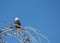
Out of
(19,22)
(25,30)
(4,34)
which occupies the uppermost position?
(19,22)

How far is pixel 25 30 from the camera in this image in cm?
270

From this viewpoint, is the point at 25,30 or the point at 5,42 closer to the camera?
the point at 25,30

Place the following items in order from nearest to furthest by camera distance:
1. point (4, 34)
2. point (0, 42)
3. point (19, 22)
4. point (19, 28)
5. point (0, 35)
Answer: point (4, 34) < point (0, 35) < point (19, 28) < point (0, 42) < point (19, 22)

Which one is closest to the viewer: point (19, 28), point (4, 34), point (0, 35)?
point (4, 34)

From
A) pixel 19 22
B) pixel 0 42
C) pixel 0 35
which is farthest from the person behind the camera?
pixel 19 22

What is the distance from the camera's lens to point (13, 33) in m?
2.70

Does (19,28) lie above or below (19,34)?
above

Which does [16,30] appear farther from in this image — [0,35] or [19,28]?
[0,35]

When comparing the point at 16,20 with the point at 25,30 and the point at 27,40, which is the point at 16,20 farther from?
the point at 25,30

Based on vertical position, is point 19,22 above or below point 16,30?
above

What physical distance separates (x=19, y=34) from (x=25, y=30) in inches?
6.1

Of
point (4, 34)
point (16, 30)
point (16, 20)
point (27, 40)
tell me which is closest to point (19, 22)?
point (16, 20)

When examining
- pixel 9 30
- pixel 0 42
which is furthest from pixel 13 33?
pixel 0 42

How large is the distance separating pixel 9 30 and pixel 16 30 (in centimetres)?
22
